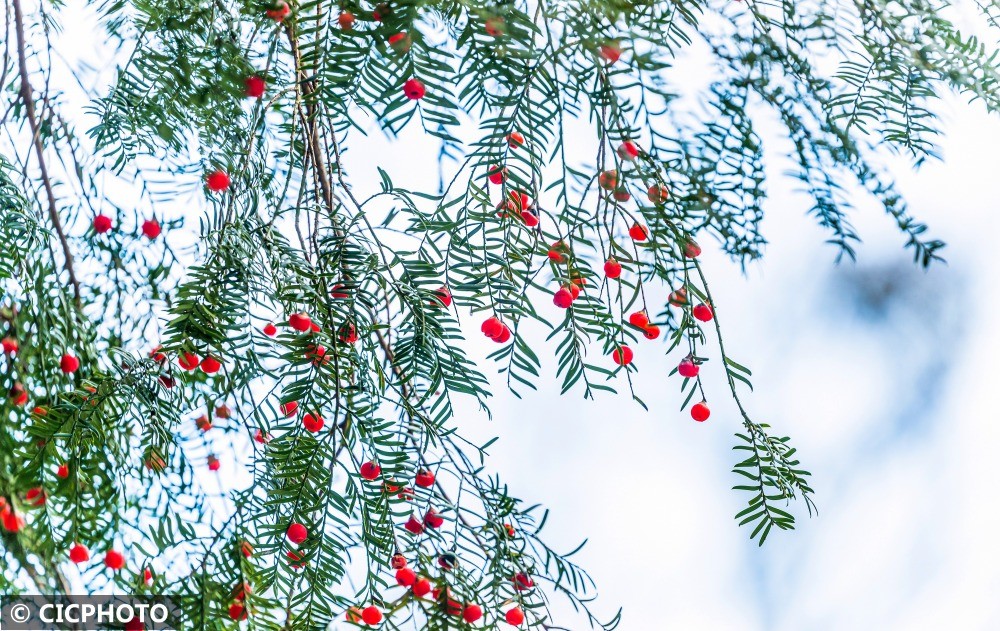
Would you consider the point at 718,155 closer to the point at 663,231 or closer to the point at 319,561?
the point at 663,231

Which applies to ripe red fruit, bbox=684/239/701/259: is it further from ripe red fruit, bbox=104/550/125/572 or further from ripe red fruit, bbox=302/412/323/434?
ripe red fruit, bbox=104/550/125/572

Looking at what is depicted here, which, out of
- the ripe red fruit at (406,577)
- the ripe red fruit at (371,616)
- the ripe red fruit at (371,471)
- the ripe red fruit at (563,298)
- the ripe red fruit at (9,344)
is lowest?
the ripe red fruit at (371,616)

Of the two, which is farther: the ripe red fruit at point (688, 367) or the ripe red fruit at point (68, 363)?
the ripe red fruit at point (68, 363)

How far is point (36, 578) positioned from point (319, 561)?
0.96ft

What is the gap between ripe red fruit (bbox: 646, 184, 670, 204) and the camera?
0.37m

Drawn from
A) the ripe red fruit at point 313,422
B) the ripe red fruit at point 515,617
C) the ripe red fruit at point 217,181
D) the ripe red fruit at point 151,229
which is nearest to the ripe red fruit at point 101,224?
the ripe red fruit at point 151,229

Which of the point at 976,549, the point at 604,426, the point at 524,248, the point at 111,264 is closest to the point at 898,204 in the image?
the point at 524,248

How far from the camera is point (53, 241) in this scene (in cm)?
72
